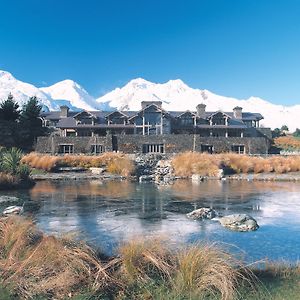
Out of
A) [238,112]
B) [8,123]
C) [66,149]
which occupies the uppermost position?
[238,112]

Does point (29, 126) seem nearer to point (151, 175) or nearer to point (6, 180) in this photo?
point (151, 175)

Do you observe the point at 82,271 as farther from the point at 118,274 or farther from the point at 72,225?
the point at 72,225

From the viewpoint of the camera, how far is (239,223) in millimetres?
14578

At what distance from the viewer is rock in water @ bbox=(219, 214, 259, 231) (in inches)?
560

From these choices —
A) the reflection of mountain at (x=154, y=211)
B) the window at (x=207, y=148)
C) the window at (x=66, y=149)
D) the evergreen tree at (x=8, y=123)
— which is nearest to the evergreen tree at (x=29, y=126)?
the evergreen tree at (x=8, y=123)

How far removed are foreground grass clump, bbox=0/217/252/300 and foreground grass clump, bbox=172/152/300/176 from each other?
100ft

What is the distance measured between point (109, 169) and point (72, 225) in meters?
24.4

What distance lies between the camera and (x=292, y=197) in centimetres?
2392

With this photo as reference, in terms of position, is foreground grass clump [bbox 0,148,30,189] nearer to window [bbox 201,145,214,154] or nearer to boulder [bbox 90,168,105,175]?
boulder [bbox 90,168,105,175]

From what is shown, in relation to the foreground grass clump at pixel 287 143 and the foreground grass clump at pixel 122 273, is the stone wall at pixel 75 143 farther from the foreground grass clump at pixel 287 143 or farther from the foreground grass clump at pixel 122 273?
the foreground grass clump at pixel 122 273

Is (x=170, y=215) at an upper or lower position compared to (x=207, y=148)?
lower

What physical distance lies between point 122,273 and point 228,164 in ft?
112

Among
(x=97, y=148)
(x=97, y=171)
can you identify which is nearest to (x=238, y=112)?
(x=97, y=148)

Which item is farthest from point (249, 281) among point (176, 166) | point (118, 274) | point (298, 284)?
point (176, 166)
